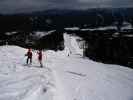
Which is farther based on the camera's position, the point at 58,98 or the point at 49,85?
the point at 49,85

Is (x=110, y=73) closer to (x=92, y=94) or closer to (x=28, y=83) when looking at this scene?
(x=92, y=94)

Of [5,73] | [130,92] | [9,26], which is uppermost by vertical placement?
[9,26]

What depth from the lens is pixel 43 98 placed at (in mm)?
11203

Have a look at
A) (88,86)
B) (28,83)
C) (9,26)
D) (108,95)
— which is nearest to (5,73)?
(28,83)

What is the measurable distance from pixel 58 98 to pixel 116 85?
212 inches

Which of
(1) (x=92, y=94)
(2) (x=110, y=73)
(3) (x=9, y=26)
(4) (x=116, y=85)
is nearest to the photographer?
(1) (x=92, y=94)

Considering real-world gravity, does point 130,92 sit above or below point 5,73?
below

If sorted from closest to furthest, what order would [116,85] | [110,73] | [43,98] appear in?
[43,98] < [116,85] < [110,73]

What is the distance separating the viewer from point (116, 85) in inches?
610

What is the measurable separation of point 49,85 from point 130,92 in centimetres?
516

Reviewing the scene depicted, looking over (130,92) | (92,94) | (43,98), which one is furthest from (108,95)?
(43,98)

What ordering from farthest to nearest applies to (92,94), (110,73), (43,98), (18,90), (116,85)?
(110,73) < (116,85) < (92,94) < (18,90) < (43,98)

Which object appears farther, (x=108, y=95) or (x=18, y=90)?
(x=108, y=95)

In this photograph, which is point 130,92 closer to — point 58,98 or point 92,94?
point 92,94
